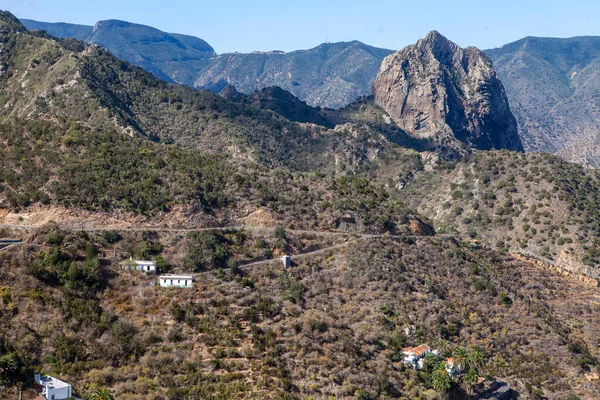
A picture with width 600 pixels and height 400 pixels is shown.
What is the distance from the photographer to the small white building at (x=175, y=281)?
5966 centimetres

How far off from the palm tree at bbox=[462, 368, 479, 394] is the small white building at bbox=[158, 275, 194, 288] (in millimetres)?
25513

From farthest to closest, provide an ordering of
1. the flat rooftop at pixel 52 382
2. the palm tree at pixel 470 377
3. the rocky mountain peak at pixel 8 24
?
the rocky mountain peak at pixel 8 24 < the palm tree at pixel 470 377 < the flat rooftop at pixel 52 382

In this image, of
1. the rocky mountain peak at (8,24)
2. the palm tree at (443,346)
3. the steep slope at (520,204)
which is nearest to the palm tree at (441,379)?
the palm tree at (443,346)

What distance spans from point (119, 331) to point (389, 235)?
129 ft

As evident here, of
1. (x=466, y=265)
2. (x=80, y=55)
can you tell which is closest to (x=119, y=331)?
(x=466, y=265)

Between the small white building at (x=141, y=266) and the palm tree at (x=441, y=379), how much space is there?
88.1 feet

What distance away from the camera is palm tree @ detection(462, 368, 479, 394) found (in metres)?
56.2

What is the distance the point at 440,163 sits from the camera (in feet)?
489

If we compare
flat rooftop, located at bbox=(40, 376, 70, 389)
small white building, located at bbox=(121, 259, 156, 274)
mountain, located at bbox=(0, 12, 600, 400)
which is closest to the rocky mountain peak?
mountain, located at bbox=(0, 12, 600, 400)

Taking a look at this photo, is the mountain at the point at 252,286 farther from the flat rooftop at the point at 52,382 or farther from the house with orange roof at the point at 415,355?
the flat rooftop at the point at 52,382

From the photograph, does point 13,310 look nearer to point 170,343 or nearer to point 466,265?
point 170,343

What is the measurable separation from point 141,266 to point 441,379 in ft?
93.9

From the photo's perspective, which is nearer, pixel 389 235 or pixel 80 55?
pixel 389 235

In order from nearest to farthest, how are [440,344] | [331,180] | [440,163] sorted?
[440,344] → [331,180] → [440,163]
